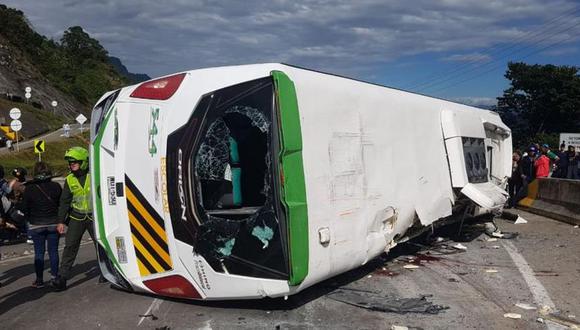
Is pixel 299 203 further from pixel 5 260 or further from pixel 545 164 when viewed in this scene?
pixel 545 164

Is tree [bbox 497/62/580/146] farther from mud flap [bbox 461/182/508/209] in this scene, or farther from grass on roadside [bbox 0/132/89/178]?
mud flap [bbox 461/182/508/209]

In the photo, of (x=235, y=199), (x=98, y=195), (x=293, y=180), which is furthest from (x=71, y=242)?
(x=293, y=180)

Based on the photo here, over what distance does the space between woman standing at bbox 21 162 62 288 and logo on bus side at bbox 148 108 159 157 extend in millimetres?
2344

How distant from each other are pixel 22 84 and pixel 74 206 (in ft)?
179

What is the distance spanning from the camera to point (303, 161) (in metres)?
4.71

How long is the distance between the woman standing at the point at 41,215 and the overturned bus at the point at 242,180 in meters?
1.23

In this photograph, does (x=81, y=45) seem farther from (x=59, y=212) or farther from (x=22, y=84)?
(x=59, y=212)

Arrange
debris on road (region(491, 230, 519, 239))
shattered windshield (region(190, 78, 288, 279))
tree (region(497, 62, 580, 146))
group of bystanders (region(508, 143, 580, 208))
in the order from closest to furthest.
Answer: shattered windshield (region(190, 78, 288, 279))
debris on road (region(491, 230, 519, 239))
group of bystanders (region(508, 143, 580, 208))
tree (region(497, 62, 580, 146))

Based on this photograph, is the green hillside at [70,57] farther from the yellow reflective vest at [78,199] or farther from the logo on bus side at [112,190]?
the logo on bus side at [112,190]

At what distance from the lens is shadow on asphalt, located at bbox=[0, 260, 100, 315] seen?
6.03 meters

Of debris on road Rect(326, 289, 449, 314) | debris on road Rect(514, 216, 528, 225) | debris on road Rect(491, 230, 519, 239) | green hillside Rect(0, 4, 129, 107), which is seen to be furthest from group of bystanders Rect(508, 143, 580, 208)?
green hillside Rect(0, 4, 129, 107)

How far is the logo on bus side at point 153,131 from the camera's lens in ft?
16.6

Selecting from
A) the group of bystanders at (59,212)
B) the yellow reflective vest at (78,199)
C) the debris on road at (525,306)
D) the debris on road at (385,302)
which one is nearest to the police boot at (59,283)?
the group of bystanders at (59,212)

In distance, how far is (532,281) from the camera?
252 inches
